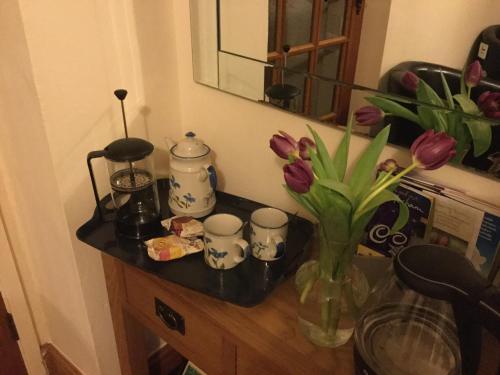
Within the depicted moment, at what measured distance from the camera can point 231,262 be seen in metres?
0.97

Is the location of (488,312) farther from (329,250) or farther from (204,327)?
(204,327)

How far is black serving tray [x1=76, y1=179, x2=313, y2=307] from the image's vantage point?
925mm

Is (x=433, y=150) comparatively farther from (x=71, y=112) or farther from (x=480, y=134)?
(x=71, y=112)

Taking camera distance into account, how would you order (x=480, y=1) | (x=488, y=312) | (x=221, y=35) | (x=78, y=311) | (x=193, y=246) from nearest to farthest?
1. (x=488, y=312)
2. (x=480, y=1)
3. (x=193, y=246)
4. (x=221, y=35)
5. (x=78, y=311)

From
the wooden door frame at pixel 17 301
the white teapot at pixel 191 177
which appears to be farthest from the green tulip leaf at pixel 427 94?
the wooden door frame at pixel 17 301

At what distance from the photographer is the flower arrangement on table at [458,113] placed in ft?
2.59

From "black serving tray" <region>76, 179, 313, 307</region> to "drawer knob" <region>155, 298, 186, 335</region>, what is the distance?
0.35ft

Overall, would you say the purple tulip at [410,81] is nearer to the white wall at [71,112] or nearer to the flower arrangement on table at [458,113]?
the flower arrangement on table at [458,113]

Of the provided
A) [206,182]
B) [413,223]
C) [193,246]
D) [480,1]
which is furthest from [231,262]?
[480,1]

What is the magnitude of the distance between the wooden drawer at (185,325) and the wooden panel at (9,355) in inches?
A: 27.0

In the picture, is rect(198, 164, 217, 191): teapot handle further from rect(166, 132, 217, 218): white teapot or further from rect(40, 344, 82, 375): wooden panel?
rect(40, 344, 82, 375): wooden panel

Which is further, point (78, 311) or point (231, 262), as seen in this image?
point (78, 311)

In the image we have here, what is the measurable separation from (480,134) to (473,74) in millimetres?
100

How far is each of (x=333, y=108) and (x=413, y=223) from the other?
274 mm
